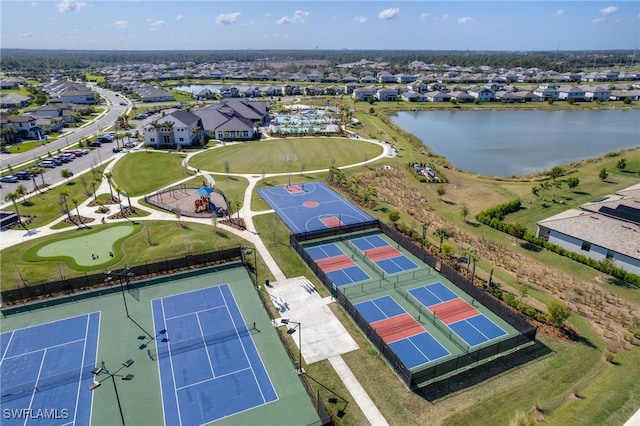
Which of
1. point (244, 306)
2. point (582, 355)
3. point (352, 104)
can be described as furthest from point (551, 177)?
point (352, 104)

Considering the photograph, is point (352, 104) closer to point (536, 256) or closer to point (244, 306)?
point (536, 256)

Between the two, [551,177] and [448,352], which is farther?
[551,177]

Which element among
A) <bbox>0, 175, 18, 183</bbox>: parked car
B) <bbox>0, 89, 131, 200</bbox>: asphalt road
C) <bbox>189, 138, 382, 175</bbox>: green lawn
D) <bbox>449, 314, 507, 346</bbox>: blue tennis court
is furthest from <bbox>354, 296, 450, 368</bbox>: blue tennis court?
<bbox>0, 175, 18, 183</bbox>: parked car

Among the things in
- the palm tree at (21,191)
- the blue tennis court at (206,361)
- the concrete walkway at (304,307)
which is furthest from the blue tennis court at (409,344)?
the palm tree at (21,191)

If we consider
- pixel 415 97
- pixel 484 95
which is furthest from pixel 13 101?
pixel 484 95

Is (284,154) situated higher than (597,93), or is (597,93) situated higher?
(597,93)

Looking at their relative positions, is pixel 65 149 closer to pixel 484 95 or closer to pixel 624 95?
pixel 484 95

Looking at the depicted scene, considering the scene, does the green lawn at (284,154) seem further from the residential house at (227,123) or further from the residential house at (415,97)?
the residential house at (415,97)
